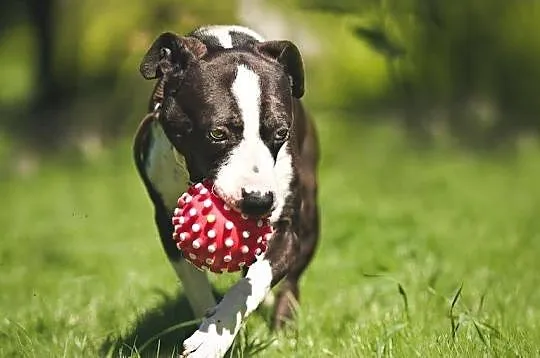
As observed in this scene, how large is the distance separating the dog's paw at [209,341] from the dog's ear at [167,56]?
A: 873mm

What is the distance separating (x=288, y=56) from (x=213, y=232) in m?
0.77

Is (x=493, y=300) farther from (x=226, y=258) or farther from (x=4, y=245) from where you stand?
(x=4, y=245)

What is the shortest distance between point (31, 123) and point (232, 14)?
2749 millimetres

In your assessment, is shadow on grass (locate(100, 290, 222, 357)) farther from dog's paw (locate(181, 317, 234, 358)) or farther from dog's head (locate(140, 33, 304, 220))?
dog's head (locate(140, 33, 304, 220))

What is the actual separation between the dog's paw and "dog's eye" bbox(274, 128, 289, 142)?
1.93 feet

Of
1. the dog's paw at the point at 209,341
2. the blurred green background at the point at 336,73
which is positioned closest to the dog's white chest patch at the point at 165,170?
the dog's paw at the point at 209,341

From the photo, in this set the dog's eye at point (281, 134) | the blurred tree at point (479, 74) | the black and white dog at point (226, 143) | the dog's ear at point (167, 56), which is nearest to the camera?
the black and white dog at point (226, 143)

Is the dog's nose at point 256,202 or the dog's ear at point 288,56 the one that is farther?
the dog's ear at point 288,56

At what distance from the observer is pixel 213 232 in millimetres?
3252

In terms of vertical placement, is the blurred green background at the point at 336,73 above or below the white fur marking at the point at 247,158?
below

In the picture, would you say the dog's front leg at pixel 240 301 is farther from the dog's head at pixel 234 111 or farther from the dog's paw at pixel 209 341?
the dog's head at pixel 234 111

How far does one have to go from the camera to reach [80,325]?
4.11m

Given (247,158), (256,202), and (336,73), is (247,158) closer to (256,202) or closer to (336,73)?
(256,202)

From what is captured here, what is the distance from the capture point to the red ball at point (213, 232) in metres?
3.26
